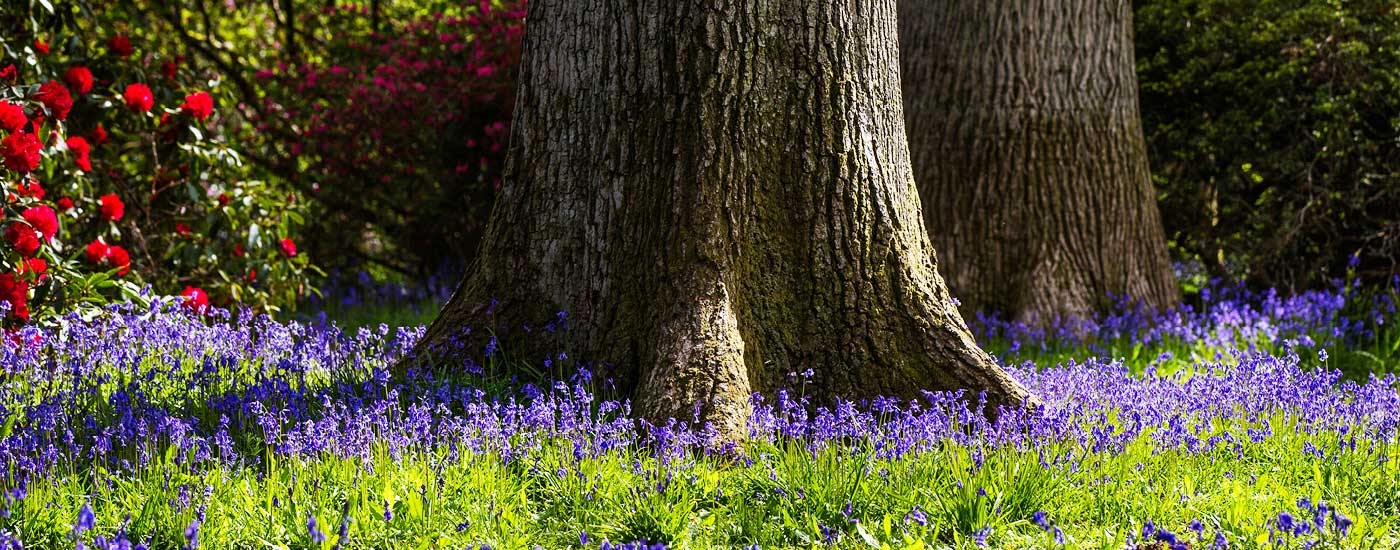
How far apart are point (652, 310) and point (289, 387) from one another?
1278mm

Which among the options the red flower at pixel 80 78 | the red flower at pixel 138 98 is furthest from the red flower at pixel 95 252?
the red flower at pixel 80 78

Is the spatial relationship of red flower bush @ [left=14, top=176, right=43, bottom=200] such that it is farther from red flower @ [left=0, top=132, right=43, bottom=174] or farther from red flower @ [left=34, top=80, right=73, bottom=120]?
red flower @ [left=34, top=80, right=73, bottom=120]

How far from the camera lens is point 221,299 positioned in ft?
22.9

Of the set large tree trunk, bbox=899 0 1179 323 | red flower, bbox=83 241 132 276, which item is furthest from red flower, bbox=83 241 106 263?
large tree trunk, bbox=899 0 1179 323

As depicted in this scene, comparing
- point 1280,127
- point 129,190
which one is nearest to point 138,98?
point 129,190

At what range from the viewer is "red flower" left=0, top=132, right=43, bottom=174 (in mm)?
5094

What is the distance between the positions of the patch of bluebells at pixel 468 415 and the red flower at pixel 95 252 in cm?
79

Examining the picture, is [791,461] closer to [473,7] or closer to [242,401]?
[242,401]

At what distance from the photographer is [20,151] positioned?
5109mm

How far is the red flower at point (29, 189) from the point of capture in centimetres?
544

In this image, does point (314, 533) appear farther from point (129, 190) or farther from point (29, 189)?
point (129, 190)

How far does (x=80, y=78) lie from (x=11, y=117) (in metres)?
1.24

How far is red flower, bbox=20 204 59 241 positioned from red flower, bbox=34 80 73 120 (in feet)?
1.93

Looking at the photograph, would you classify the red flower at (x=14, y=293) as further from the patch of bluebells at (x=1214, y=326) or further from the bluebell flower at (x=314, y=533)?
the patch of bluebells at (x=1214, y=326)
